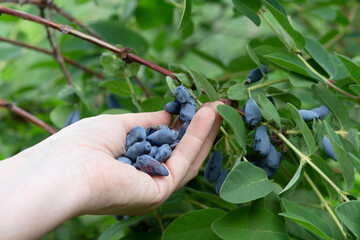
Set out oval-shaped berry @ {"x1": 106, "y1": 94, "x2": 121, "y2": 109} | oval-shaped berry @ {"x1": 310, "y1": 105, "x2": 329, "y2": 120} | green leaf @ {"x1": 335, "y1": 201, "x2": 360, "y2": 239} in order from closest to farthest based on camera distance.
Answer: green leaf @ {"x1": 335, "y1": 201, "x2": 360, "y2": 239}, oval-shaped berry @ {"x1": 310, "y1": 105, "x2": 329, "y2": 120}, oval-shaped berry @ {"x1": 106, "y1": 94, "x2": 121, "y2": 109}

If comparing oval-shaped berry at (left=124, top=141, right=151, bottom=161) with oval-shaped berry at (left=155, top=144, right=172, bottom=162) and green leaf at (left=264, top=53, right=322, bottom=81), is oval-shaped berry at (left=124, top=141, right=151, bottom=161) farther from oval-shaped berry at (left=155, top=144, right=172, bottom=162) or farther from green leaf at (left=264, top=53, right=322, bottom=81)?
green leaf at (left=264, top=53, right=322, bottom=81)

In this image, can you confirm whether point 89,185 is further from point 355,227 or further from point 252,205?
point 355,227

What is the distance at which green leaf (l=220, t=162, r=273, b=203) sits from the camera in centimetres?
81

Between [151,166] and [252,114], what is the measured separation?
0.25 metres

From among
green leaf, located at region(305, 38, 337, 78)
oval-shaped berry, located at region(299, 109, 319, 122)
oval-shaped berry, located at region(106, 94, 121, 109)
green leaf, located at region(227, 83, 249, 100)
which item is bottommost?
oval-shaped berry, located at region(106, 94, 121, 109)

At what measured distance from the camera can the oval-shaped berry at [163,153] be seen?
0.89m

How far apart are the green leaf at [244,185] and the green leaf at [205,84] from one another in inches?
7.7

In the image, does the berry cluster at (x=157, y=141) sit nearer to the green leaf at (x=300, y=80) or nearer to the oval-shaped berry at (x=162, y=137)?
the oval-shaped berry at (x=162, y=137)

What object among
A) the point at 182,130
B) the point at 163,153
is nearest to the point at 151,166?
the point at 163,153

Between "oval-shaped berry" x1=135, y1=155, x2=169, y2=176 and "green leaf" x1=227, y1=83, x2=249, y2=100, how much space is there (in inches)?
9.2

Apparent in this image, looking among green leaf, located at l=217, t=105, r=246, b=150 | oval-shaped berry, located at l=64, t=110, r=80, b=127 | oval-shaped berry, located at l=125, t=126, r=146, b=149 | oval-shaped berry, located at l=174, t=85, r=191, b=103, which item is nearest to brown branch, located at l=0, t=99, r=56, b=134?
oval-shaped berry, located at l=64, t=110, r=80, b=127

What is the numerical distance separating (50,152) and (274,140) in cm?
49

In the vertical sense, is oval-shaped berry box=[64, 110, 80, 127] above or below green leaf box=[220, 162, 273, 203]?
below

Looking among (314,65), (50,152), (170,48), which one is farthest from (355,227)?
(170,48)
